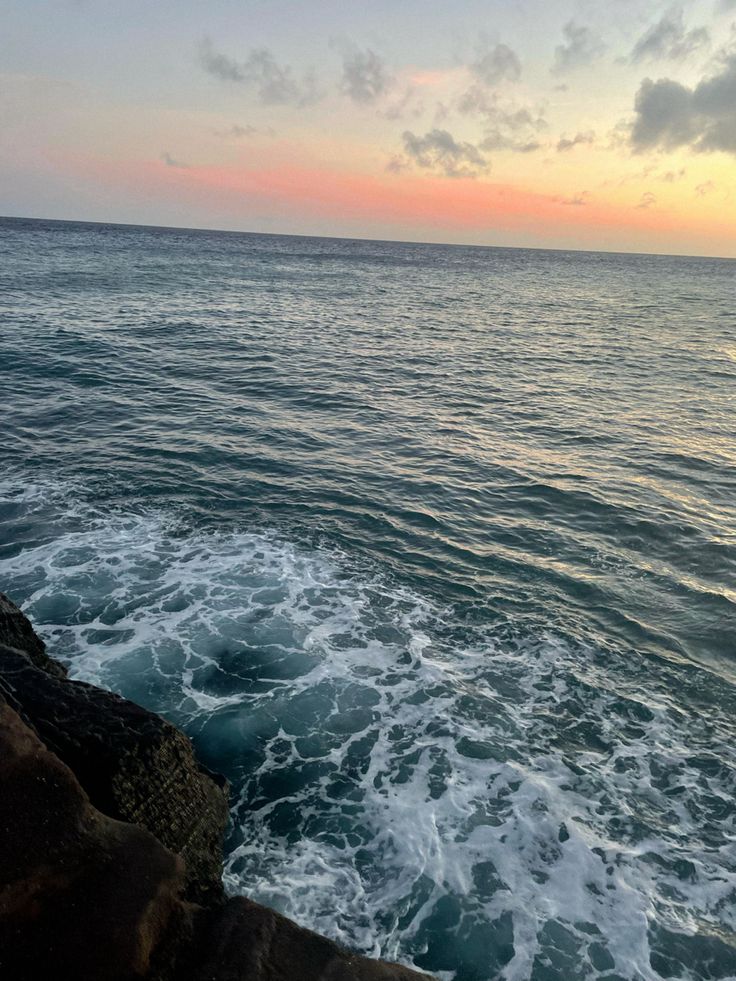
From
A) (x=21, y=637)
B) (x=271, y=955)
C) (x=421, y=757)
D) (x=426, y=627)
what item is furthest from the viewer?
(x=426, y=627)

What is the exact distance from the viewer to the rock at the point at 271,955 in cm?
590

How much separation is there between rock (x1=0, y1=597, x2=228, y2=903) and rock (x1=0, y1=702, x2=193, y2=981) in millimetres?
900

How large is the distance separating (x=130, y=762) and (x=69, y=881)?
1942mm

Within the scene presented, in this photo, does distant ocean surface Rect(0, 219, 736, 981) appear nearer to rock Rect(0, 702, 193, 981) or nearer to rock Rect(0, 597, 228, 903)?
rock Rect(0, 597, 228, 903)

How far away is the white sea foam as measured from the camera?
8.03 metres

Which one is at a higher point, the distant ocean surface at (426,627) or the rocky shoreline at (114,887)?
the rocky shoreline at (114,887)

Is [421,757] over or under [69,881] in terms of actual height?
under

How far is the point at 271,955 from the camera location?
6113 millimetres

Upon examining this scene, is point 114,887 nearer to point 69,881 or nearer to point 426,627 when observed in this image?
point 69,881

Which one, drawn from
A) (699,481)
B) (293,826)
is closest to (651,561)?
(699,481)

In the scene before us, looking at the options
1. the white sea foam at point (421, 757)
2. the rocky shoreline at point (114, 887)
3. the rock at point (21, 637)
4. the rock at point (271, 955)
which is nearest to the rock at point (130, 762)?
the rocky shoreline at point (114, 887)

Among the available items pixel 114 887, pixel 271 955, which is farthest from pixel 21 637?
pixel 271 955

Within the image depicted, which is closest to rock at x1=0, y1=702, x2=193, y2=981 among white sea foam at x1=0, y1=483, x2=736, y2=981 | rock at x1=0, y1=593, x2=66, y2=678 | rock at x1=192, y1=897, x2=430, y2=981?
rock at x1=192, y1=897, x2=430, y2=981

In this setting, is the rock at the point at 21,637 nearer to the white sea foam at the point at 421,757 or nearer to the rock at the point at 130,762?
the rock at the point at 130,762
